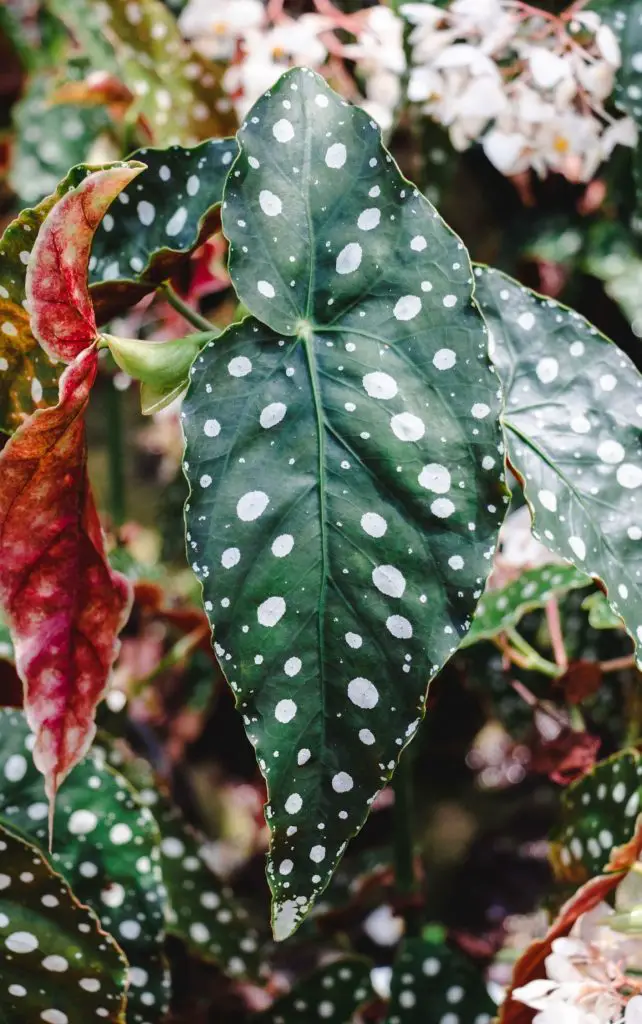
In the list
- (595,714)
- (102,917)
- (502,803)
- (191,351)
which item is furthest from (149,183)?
(502,803)

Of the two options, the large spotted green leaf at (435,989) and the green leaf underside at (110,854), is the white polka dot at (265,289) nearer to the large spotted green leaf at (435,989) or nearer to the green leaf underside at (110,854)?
the green leaf underside at (110,854)

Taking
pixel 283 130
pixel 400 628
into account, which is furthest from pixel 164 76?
pixel 400 628

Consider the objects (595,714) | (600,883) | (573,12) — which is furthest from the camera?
(595,714)

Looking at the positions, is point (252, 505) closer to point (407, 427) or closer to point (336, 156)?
point (407, 427)

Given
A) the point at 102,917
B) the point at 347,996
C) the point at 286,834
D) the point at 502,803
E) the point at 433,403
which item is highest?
the point at 433,403

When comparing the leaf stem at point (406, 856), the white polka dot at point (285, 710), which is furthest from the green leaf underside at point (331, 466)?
the leaf stem at point (406, 856)

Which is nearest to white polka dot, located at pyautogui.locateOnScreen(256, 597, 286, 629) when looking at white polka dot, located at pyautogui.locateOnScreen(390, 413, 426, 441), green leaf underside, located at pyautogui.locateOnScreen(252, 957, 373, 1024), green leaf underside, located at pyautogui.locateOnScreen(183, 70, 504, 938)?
green leaf underside, located at pyautogui.locateOnScreen(183, 70, 504, 938)

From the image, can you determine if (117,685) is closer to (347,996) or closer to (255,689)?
(347,996)
